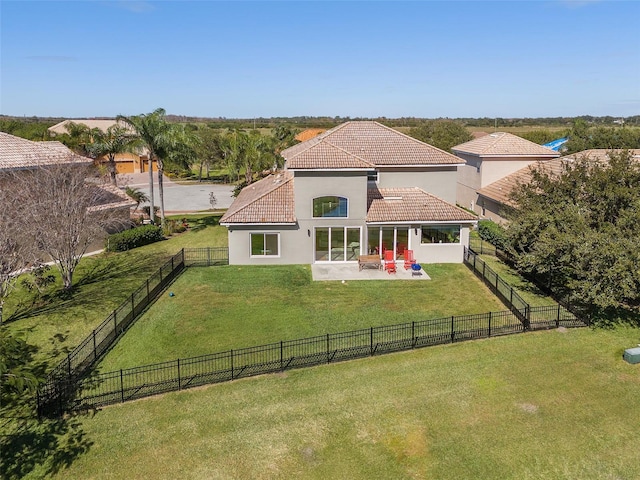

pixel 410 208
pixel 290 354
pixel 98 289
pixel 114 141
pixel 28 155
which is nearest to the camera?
pixel 290 354

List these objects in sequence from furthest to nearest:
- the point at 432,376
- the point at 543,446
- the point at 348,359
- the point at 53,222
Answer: the point at 53,222
the point at 348,359
the point at 432,376
the point at 543,446

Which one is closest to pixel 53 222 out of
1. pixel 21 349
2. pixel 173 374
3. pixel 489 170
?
pixel 21 349

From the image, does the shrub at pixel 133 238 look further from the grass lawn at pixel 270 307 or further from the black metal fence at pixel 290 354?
the black metal fence at pixel 290 354

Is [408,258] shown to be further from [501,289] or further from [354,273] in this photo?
[501,289]

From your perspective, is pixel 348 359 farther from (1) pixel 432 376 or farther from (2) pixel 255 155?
(2) pixel 255 155

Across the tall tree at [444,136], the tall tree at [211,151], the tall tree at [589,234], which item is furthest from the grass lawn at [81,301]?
the tall tree at [444,136]

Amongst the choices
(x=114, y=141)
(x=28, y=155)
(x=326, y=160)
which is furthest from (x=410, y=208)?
(x=28, y=155)
